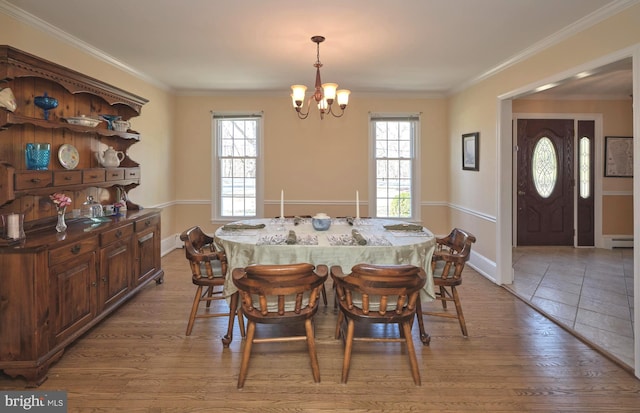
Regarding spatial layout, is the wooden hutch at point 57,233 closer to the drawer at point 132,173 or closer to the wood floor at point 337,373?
the drawer at point 132,173

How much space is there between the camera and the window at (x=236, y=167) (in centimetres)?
607

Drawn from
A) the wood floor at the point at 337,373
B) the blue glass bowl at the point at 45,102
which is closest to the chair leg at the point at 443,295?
A: the wood floor at the point at 337,373

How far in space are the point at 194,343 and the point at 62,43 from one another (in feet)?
9.68

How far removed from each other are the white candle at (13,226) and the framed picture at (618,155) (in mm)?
7782

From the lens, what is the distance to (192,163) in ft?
20.0

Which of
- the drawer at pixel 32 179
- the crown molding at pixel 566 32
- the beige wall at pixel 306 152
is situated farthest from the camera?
Result: the beige wall at pixel 306 152

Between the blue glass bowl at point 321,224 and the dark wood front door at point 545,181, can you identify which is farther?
the dark wood front door at point 545,181

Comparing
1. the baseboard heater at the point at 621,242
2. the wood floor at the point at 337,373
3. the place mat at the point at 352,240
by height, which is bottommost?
the wood floor at the point at 337,373

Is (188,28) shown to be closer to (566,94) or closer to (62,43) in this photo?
(62,43)

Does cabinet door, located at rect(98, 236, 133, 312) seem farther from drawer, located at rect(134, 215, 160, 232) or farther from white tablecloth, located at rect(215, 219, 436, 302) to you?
white tablecloth, located at rect(215, 219, 436, 302)

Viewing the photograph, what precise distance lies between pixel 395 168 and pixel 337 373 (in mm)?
4209

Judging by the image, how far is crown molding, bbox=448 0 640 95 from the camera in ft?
8.98

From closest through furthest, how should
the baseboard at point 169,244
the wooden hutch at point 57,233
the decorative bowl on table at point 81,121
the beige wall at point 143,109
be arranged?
the wooden hutch at point 57,233, the beige wall at point 143,109, the decorative bowl on table at point 81,121, the baseboard at point 169,244

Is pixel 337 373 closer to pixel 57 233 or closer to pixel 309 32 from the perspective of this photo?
pixel 57 233
